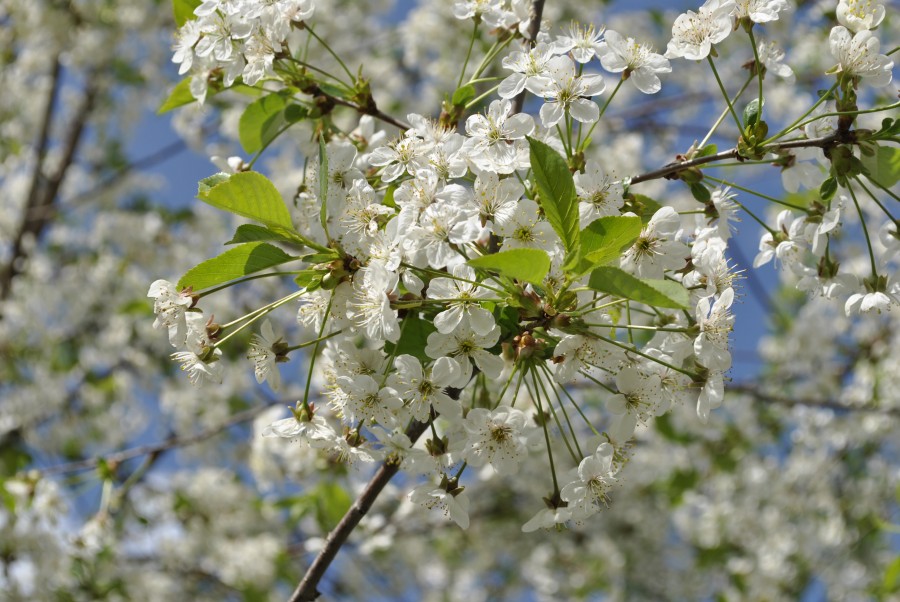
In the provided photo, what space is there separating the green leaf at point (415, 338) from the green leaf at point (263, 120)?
2.31ft

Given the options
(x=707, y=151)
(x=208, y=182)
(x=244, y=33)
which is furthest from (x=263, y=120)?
(x=707, y=151)

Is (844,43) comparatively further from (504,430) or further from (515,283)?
(504,430)

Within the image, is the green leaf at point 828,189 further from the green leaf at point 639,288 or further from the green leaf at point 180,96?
the green leaf at point 180,96

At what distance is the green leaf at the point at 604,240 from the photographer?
1273 mm

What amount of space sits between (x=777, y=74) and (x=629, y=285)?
726 mm

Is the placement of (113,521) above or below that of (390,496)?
below

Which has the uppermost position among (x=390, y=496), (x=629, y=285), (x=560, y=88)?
(x=390, y=496)

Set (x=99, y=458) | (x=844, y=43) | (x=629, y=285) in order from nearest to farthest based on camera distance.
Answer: (x=629, y=285) < (x=844, y=43) < (x=99, y=458)

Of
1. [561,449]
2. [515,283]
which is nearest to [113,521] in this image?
[561,449]

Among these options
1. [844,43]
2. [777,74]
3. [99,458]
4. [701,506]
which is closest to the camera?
[844,43]

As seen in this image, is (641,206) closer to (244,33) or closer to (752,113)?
(752,113)

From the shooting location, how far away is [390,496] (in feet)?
14.7

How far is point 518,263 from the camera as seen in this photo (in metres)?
1.19

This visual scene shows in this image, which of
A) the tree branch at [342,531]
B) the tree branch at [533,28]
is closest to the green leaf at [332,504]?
the tree branch at [342,531]
